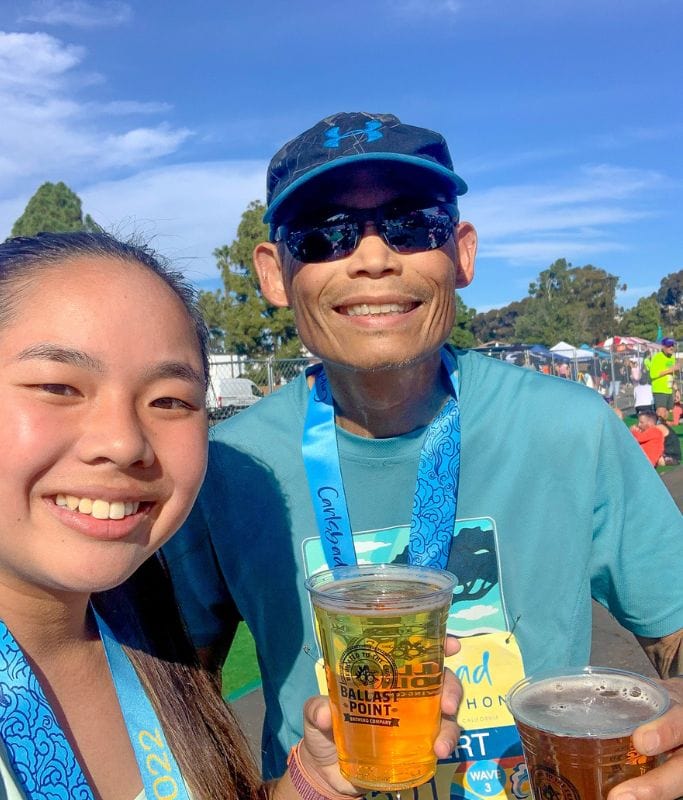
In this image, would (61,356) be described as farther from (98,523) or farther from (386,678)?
(386,678)

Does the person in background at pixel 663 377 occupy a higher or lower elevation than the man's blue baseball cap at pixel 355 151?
lower

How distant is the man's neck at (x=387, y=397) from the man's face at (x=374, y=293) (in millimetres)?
51

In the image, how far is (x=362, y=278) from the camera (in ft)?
7.13

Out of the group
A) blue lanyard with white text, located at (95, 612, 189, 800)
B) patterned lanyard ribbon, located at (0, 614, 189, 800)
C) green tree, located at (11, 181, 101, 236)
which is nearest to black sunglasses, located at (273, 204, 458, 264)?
blue lanyard with white text, located at (95, 612, 189, 800)

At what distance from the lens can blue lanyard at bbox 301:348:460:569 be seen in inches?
79.8

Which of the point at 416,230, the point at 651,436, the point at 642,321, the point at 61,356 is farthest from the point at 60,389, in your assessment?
the point at 642,321

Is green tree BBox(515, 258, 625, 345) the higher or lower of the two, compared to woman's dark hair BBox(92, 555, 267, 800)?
higher

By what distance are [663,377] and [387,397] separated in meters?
16.7

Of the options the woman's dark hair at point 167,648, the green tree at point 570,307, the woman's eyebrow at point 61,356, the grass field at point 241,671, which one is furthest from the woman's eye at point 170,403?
the green tree at point 570,307

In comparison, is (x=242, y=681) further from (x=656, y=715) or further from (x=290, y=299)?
(x=656, y=715)

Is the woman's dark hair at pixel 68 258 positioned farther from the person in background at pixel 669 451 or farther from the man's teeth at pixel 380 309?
the person in background at pixel 669 451

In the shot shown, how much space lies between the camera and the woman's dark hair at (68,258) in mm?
1630

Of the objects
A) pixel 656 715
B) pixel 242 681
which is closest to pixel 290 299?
pixel 656 715

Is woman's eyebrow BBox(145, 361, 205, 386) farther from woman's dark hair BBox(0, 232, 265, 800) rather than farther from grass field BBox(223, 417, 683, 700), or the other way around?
grass field BBox(223, 417, 683, 700)
